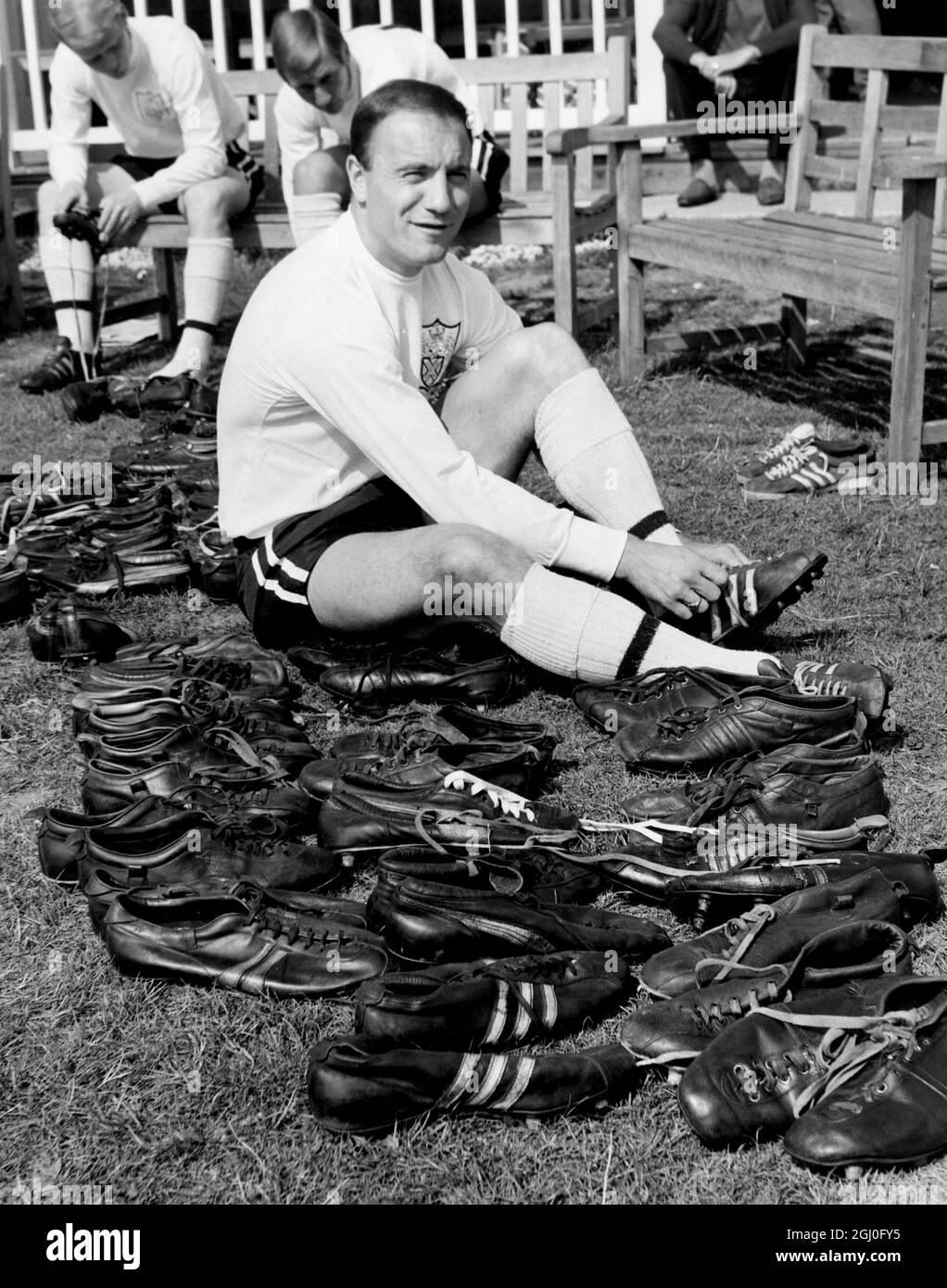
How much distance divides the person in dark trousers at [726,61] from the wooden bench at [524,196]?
1380 mm

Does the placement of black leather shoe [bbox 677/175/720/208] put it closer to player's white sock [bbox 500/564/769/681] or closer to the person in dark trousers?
the person in dark trousers

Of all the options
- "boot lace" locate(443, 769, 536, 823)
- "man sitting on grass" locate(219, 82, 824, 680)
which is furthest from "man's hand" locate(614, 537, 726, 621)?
"boot lace" locate(443, 769, 536, 823)

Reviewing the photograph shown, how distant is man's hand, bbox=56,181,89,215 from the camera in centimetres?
782

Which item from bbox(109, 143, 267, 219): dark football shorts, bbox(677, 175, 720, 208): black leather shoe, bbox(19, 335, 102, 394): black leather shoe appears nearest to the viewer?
bbox(19, 335, 102, 394): black leather shoe

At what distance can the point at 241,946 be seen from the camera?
106 inches

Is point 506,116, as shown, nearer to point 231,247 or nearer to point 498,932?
point 231,247

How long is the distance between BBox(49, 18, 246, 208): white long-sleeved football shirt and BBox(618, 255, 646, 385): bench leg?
2.35 m

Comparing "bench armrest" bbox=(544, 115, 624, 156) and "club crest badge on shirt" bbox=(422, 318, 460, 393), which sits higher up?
"bench armrest" bbox=(544, 115, 624, 156)

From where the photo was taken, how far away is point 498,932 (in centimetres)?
266

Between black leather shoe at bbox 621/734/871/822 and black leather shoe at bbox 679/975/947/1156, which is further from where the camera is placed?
black leather shoe at bbox 621/734/871/822

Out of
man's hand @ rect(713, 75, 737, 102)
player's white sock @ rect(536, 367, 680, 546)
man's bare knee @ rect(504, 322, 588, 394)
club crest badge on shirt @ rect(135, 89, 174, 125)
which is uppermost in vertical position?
man's hand @ rect(713, 75, 737, 102)

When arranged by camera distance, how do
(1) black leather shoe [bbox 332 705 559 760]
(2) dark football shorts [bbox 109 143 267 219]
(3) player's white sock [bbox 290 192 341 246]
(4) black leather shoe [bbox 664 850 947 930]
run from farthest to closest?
(2) dark football shorts [bbox 109 143 267 219]
(3) player's white sock [bbox 290 192 341 246]
(1) black leather shoe [bbox 332 705 559 760]
(4) black leather shoe [bbox 664 850 947 930]

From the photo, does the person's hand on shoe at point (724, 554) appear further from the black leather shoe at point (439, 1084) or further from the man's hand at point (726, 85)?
the man's hand at point (726, 85)
